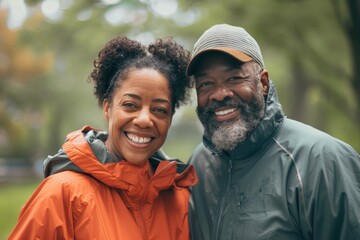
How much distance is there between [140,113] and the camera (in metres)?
3.42

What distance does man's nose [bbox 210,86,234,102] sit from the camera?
3.50 m

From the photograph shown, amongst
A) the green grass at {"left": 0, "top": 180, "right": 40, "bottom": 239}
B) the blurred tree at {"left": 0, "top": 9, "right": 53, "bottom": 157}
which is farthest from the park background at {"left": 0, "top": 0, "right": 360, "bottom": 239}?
the blurred tree at {"left": 0, "top": 9, "right": 53, "bottom": 157}

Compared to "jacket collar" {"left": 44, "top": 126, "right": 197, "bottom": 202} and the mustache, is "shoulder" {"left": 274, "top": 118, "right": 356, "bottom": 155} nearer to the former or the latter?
the mustache

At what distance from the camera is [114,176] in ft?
10.8

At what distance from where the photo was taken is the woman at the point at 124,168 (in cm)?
310

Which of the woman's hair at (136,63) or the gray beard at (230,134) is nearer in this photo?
the gray beard at (230,134)

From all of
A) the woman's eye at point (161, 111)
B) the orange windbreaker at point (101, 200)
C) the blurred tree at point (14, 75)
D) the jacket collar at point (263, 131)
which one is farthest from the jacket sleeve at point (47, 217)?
the blurred tree at point (14, 75)

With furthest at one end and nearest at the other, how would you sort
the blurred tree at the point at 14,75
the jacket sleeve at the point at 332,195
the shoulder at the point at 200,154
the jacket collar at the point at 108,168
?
the blurred tree at the point at 14,75, the shoulder at the point at 200,154, the jacket collar at the point at 108,168, the jacket sleeve at the point at 332,195

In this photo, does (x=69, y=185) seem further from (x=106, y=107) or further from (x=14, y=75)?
(x=14, y=75)

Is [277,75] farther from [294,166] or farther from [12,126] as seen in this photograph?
[12,126]

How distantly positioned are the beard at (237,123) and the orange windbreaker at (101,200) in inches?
12.8

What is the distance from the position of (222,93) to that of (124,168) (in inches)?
32.0

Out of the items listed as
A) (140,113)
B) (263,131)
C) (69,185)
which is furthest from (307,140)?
(69,185)

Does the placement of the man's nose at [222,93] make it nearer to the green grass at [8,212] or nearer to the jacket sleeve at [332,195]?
the jacket sleeve at [332,195]
